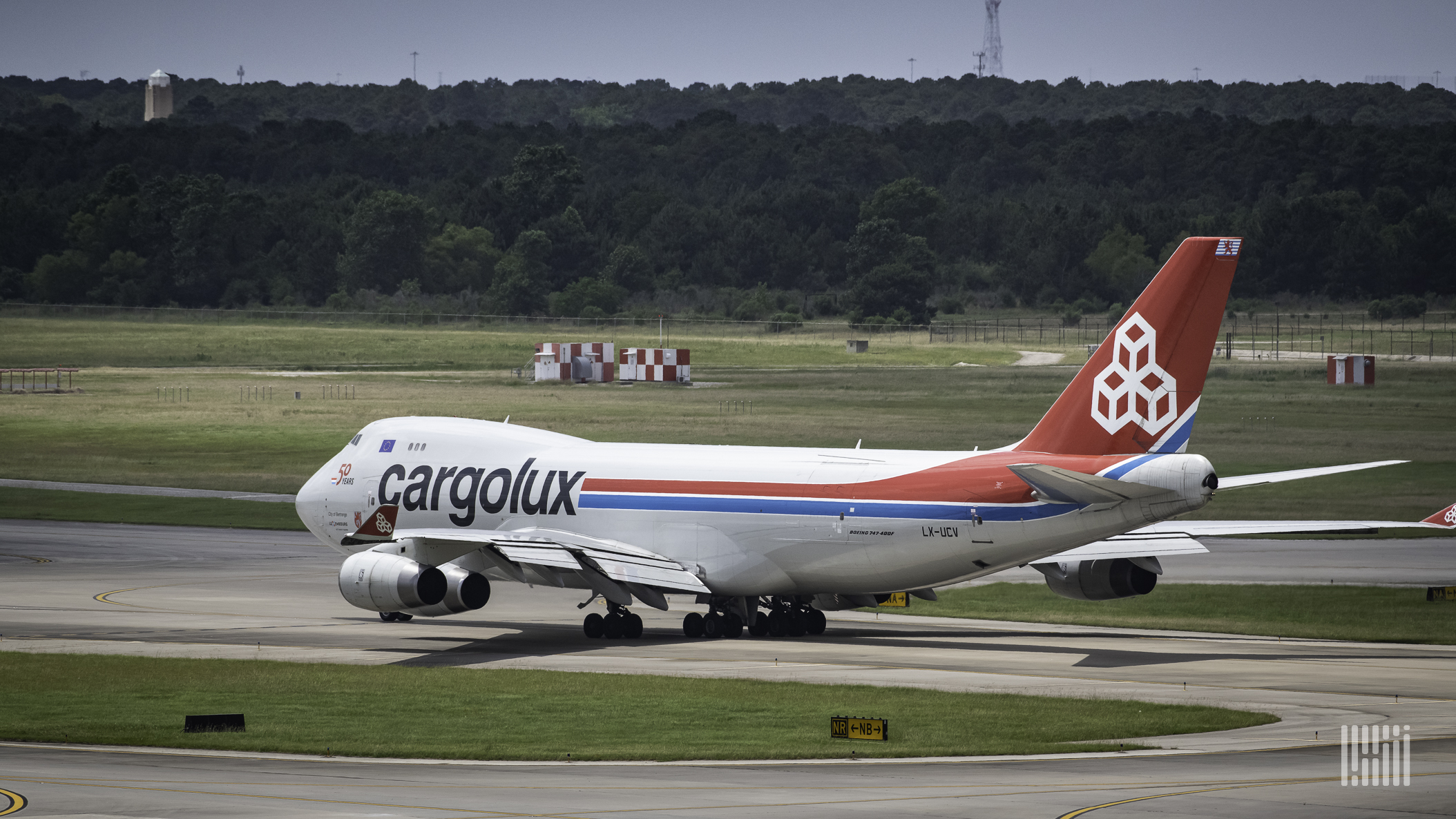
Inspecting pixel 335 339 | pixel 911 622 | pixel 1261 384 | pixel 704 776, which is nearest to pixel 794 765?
pixel 704 776

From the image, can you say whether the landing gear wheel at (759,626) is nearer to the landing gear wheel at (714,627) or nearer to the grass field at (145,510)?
the landing gear wheel at (714,627)

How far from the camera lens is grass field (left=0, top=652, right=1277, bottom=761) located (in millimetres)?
25875

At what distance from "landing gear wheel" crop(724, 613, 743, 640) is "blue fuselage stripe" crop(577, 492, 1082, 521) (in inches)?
112

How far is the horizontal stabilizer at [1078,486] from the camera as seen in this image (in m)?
33.0

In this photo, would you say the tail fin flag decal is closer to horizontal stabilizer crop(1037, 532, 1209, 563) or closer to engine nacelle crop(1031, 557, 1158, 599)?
horizontal stabilizer crop(1037, 532, 1209, 563)

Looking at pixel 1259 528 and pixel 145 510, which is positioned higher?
pixel 1259 528

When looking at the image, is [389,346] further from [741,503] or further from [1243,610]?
[741,503]

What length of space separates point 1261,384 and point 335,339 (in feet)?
314

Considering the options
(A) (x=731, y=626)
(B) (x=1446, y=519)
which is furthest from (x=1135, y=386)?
(A) (x=731, y=626)

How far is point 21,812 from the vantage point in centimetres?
2059

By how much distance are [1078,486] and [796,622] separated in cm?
894

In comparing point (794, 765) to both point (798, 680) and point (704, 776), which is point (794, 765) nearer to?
point (704, 776)

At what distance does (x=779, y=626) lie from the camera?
3984 centimetres

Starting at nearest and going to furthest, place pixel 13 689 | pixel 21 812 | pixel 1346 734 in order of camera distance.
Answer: pixel 21 812 → pixel 1346 734 → pixel 13 689
